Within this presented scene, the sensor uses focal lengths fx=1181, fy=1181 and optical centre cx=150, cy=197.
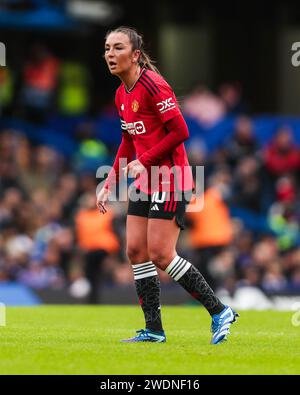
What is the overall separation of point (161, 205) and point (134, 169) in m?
0.39

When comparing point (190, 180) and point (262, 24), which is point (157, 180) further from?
point (262, 24)

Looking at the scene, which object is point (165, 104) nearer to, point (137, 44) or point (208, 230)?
point (137, 44)

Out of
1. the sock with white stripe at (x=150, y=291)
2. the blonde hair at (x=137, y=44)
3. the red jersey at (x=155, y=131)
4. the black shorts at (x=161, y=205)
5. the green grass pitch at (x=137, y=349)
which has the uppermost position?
the blonde hair at (x=137, y=44)

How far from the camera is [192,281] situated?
373 inches

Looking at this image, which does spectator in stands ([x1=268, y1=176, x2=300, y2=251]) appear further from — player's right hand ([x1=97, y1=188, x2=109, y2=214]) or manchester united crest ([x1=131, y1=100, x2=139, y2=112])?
manchester united crest ([x1=131, y1=100, x2=139, y2=112])

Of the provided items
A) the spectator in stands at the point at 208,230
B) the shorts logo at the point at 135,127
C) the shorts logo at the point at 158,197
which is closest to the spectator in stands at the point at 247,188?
the spectator in stands at the point at 208,230

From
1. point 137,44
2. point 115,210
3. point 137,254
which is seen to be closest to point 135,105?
point 137,44

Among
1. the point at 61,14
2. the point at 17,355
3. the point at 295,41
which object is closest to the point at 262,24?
the point at 295,41

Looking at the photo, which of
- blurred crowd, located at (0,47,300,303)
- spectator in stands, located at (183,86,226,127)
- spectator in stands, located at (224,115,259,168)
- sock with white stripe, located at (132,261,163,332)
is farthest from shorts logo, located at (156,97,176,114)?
spectator in stands, located at (183,86,226,127)

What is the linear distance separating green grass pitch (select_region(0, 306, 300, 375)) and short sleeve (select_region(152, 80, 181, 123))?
1.83 meters

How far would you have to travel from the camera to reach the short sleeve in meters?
9.38

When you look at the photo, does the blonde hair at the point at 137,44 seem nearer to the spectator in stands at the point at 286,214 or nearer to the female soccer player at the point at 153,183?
the female soccer player at the point at 153,183

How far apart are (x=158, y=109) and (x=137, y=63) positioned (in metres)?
0.50

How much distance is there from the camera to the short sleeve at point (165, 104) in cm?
938
